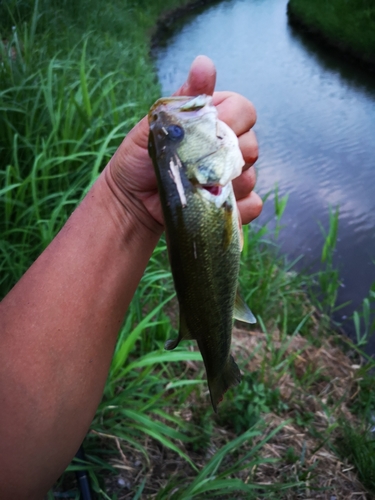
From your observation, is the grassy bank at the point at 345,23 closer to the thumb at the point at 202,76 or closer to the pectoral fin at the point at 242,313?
the thumb at the point at 202,76

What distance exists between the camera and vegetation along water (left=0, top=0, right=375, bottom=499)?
6.69 ft

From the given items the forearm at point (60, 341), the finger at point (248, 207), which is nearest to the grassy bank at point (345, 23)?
the finger at point (248, 207)

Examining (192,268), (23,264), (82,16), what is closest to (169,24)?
(82,16)

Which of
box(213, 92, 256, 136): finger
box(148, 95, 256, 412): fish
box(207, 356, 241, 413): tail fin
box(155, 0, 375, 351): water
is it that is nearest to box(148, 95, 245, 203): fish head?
box(148, 95, 256, 412): fish

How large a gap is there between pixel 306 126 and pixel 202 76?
224 inches

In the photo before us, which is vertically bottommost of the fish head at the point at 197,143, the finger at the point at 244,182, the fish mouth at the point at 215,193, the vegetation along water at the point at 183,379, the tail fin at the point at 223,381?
the vegetation along water at the point at 183,379

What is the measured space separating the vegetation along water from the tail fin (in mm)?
552

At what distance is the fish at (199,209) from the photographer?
136cm

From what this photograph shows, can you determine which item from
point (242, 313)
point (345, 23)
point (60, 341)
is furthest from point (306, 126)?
point (60, 341)

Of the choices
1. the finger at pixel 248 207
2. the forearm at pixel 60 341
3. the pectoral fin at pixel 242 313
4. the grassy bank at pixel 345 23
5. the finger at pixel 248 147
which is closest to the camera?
the forearm at pixel 60 341

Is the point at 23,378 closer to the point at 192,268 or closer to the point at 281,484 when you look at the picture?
the point at 192,268

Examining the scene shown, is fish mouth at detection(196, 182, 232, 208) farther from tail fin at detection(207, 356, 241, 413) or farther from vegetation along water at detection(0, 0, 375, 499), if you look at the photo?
vegetation along water at detection(0, 0, 375, 499)

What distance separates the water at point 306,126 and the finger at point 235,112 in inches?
109

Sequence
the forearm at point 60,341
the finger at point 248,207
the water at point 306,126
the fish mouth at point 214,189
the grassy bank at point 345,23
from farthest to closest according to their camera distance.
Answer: the grassy bank at point 345,23 < the water at point 306,126 < the finger at point 248,207 < the fish mouth at point 214,189 < the forearm at point 60,341
